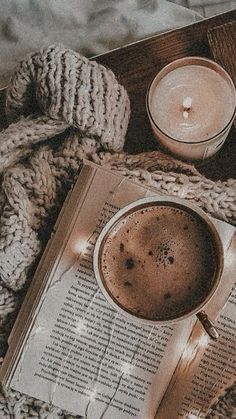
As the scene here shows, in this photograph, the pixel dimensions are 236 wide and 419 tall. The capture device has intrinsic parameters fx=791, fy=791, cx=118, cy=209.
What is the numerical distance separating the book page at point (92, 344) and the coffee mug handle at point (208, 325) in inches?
2.9

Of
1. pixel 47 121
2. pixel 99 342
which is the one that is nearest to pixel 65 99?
pixel 47 121

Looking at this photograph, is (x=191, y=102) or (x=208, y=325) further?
(x=191, y=102)

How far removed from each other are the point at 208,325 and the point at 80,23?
16.5 inches

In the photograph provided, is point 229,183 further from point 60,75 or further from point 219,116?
point 60,75

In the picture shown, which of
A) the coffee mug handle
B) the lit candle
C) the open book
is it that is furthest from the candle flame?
the coffee mug handle

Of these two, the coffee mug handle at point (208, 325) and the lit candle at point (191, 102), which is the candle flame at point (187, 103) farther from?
the coffee mug handle at point (208, 325)

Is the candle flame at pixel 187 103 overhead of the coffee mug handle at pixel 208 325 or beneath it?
overhead

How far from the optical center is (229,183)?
2.77 ft

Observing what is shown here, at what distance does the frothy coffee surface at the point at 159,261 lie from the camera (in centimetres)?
78

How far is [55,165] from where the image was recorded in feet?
2.80

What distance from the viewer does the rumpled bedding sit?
95 centimetres

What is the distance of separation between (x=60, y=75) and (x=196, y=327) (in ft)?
0.99

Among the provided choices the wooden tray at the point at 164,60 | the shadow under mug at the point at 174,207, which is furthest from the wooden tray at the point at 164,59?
the shadow under mug at the point at 174,207

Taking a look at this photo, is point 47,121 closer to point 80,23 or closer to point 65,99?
point 65,99
